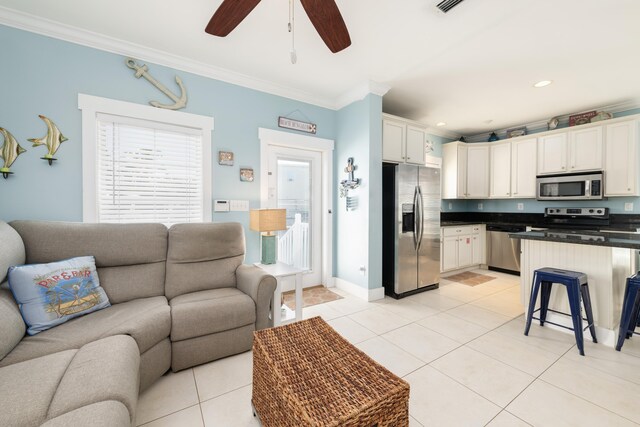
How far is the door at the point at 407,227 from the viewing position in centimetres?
334

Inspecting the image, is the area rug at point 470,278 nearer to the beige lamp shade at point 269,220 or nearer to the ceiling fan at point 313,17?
the beige lamp shade at point 269,220

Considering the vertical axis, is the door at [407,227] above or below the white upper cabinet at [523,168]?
Result: below

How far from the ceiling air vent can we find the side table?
2.48 meters

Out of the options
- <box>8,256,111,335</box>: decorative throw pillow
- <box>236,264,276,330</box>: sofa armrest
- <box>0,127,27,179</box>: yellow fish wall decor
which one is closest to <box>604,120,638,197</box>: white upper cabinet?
<box>236,264,276,330</box>: sofa armrest

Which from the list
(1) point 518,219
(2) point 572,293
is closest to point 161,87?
(2) point 572,293

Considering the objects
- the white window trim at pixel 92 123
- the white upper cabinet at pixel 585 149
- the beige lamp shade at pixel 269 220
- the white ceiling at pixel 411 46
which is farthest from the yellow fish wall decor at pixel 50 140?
the white upper cabinet at pixel 585 149

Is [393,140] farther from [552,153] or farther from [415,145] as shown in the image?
[552,153]

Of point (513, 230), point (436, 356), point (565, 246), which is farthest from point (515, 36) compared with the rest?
point (513, 230)

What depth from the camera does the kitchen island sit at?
2180 millimetres

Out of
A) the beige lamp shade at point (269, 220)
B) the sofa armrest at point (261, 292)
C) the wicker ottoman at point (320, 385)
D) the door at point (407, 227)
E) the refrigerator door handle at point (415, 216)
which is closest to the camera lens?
the wicker ottoman at point (320, 385)

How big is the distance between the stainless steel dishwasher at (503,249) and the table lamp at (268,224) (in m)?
4.12

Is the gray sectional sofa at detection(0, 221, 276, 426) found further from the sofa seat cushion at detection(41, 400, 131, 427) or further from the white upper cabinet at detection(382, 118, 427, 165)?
the white upper cabinet at detection(382, 118, 427, 165)

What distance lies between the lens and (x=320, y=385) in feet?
3.59

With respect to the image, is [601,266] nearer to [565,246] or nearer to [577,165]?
[565,246]
